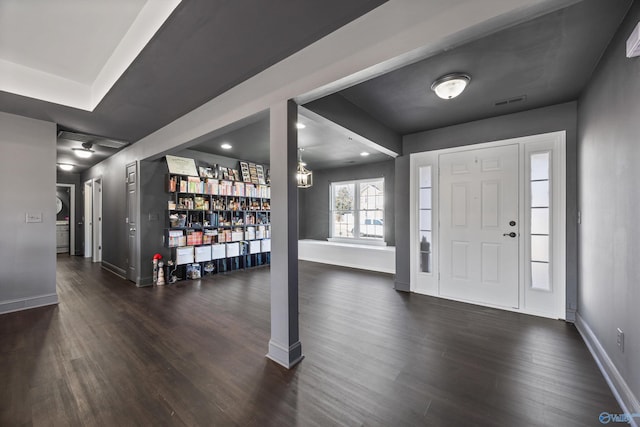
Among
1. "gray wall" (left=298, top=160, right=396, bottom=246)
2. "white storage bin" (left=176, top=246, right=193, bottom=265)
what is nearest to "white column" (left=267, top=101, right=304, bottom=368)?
"white storage bin" (left=176, top=246, right=193, bottom=265)

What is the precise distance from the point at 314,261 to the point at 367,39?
18.3ft

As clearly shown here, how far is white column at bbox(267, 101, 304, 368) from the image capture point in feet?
6.82

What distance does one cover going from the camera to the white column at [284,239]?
208 centimetres

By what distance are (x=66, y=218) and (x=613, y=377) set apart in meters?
11.7

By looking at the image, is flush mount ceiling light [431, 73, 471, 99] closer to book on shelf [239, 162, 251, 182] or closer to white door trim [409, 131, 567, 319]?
white door trim [409, 131, 567, 319]

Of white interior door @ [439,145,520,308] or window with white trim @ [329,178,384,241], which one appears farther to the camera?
window with white trim @ [329,178,384,241]

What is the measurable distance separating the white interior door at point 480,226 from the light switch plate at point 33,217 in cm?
569

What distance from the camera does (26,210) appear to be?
340cm

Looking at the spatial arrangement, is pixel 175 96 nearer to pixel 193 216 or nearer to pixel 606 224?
pixel 193 216

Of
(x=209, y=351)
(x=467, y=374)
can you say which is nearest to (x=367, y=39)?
(x=467, y=374)

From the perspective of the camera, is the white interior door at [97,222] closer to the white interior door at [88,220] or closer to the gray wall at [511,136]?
the white interior door at [88,220]

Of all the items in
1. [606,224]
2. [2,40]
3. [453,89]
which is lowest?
[606,224]

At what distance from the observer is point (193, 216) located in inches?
200

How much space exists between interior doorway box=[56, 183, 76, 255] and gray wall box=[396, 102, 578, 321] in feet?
30.1
